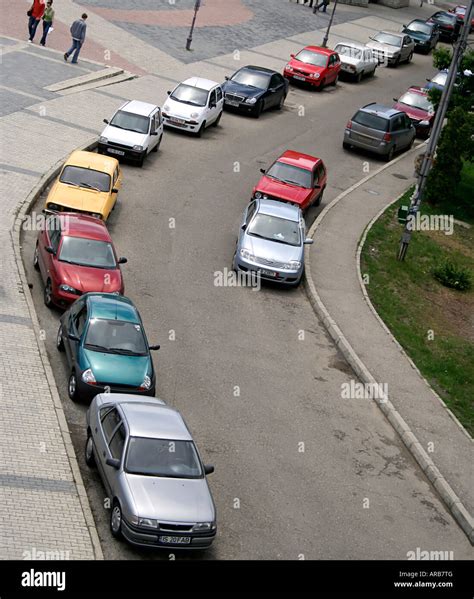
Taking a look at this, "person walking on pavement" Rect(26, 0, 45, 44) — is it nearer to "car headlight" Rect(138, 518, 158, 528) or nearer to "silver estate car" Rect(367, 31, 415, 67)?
"silver estate car" Rect(367, 31, 415, 67)

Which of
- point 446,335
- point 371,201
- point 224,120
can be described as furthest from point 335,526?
point 224,120

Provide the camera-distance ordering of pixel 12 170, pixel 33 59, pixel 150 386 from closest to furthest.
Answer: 1. pixel 150 386
2. pixel 12 170
3. pixel 33 59

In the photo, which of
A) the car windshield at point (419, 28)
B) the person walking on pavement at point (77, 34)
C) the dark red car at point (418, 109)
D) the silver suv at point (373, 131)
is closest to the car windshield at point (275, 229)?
the silver suv at point (373, 131)

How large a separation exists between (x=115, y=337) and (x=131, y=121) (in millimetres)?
13589

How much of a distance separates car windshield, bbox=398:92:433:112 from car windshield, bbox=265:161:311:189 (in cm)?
1366

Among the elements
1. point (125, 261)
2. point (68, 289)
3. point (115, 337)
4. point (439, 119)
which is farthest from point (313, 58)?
point (115, 337)

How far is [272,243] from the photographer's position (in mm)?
25500

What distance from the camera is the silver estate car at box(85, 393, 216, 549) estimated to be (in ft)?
46.1

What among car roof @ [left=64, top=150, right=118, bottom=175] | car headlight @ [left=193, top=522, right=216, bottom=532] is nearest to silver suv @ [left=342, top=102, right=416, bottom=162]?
car roof @ [left=64, top=150, right=118, bottom=175]

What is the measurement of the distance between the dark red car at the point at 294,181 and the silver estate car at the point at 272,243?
1.95 meters

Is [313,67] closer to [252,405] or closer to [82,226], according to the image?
[82,226]

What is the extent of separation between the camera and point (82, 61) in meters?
38.8

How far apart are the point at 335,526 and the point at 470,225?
752 inches

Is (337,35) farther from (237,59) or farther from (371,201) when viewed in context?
(371,201)
